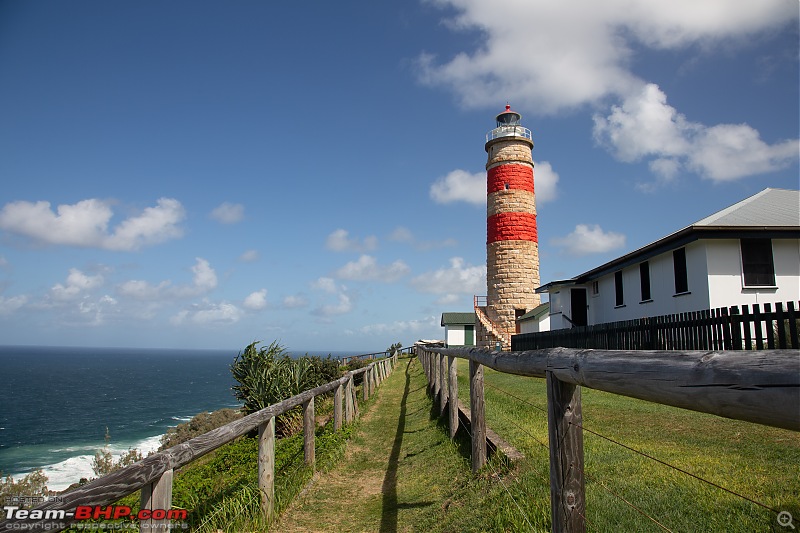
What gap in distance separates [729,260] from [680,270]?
61.3 inches

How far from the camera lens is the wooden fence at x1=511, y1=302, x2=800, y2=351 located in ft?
31.7

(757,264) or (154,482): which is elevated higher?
(757,264)

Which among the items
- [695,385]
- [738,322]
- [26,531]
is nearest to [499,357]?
[695,385]

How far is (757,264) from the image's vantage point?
1466cm

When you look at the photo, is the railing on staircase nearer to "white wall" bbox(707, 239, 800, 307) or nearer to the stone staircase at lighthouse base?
Result: the stone staircase at lighthouse base

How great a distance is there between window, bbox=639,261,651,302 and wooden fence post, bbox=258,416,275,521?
16.0 metres

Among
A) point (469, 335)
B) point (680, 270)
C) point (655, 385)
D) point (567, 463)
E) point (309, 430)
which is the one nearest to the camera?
point (655, 385)

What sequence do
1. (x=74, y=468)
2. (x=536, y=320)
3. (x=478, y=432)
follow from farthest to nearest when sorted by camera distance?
1. (x=536, y=320)
2. (x=74, y=468)
3. (x=478, y=432)

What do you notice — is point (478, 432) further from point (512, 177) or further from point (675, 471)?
point (512, 177)

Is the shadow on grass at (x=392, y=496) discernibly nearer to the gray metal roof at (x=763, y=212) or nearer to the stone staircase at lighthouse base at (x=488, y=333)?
the gray metal roof at (x=763, y=212)

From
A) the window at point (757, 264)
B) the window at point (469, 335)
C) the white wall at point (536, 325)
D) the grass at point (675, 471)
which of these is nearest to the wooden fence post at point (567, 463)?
the grass at point (675, 471)

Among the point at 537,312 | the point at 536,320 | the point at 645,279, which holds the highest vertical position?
the point at 645,279

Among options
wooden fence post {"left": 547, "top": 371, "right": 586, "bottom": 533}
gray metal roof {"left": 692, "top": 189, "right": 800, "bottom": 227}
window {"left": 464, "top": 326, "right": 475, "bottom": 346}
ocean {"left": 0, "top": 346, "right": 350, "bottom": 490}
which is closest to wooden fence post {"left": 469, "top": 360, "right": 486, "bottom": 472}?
wooden fence post {"left": 547, "top": 371, "right": 586, "bottom": 533}

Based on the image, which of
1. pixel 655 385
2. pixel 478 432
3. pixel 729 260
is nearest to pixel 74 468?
pixel 478 432
